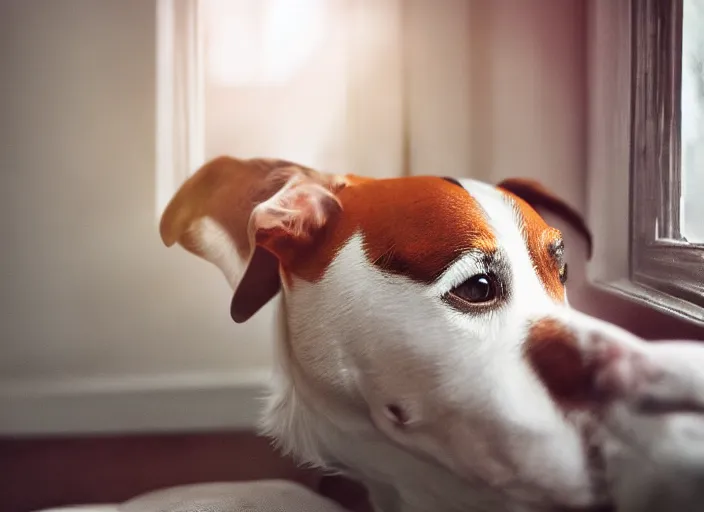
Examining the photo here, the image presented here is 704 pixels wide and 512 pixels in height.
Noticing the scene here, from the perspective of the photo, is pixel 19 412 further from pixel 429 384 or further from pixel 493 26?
pixel 493 26

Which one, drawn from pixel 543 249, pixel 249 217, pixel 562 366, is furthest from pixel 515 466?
pixel 249 217

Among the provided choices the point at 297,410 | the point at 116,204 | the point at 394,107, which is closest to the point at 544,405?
the point at 297,410

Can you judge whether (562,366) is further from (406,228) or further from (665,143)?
(665,143)

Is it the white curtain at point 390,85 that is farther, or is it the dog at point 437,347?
the white curtain at point 390,85

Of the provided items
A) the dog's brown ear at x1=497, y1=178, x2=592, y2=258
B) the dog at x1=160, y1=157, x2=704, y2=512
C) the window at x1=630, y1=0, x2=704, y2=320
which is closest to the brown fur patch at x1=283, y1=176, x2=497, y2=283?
the dog at x1=160, y1=157, x2=704, y2=512

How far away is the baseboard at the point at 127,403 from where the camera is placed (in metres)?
0.65

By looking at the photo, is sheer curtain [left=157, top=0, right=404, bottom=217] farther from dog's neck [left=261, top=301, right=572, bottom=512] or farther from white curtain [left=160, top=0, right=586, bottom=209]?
dog's neck [left=261, top=301, right=572, bottom=512]

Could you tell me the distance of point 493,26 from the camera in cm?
68

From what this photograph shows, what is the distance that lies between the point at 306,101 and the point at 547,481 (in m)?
0.44

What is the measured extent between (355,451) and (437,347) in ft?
0.47

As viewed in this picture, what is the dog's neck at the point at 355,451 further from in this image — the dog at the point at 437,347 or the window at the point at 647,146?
the window at the point at 647,146

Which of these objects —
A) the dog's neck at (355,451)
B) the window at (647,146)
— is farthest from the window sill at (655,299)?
the dog's neck at (355,451)

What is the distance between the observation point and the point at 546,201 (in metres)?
0.65

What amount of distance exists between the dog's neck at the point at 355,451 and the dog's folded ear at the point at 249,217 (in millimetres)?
52
